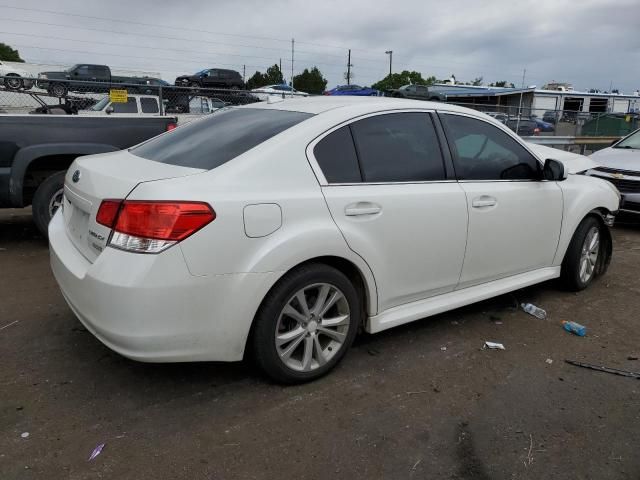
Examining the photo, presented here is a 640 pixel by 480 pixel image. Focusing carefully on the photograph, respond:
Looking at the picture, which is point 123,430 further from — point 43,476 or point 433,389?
point 433,389

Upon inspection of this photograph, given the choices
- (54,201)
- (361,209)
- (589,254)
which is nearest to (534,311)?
(589,254)

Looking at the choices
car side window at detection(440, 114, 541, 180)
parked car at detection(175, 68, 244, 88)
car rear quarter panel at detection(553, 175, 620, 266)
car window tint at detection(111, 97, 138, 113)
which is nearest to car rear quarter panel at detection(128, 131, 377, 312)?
car side window at detection(440, 114, 541, 180)

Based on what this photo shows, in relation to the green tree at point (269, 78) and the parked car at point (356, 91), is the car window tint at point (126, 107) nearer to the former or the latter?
the parked car at point (356, 91)

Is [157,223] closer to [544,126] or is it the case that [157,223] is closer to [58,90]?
[58,90]

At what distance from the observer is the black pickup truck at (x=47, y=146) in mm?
5391

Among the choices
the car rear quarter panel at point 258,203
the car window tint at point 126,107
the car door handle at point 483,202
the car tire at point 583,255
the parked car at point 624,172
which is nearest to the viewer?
the car rear quarter panel at point 258,203

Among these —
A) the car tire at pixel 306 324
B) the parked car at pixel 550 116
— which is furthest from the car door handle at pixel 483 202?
the parked car at pixel 550 116

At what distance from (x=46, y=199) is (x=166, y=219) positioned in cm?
375

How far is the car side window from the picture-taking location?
3.75m

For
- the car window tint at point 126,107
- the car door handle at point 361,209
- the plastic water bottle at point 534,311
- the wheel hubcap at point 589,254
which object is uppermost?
the car window tint at point 126,107

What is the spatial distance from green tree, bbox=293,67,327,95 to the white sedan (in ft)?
217

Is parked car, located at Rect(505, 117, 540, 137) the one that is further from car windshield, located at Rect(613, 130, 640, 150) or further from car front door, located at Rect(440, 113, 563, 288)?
car front door, located at Rect(440, 113, 563, 288)

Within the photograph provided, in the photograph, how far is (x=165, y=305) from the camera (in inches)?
100

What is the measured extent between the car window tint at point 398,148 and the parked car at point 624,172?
4.69m
